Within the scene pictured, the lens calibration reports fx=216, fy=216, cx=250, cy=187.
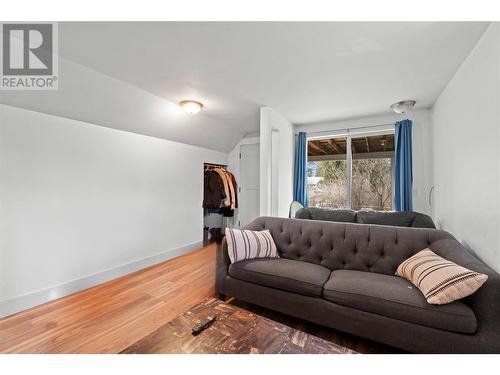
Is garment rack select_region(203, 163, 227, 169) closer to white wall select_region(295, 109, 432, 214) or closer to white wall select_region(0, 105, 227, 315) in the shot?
white wall select_region(0, 105, 227, 315)

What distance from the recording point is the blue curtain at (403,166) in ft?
10.6

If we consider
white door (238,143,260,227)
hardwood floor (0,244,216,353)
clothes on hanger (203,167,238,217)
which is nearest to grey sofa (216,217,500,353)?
hardwood floor (0,244,216,353)

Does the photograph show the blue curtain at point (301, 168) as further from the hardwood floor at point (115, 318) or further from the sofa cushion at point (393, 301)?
the sofa cushion at point (393, 301)

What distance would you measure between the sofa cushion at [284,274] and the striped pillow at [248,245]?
0.07 m

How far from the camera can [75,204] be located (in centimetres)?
229

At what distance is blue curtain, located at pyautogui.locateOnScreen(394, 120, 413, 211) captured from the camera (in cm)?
323

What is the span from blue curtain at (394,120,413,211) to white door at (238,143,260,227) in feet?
7.65
